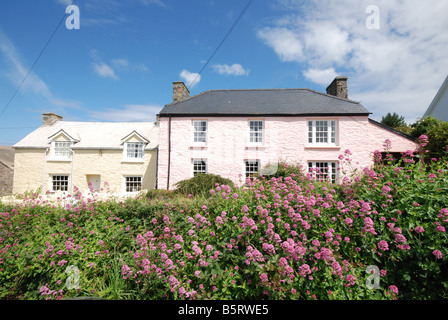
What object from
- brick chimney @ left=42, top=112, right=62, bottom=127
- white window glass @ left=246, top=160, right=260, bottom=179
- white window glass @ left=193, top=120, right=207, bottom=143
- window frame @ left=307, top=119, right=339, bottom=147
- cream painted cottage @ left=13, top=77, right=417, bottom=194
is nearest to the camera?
cream painted cottage @ left=13, top=77, right=417, bottom=194

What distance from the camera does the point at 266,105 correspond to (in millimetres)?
15562

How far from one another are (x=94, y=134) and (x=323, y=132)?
18939 millimetres

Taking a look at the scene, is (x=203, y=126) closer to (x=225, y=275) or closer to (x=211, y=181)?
(x=211, y=181)

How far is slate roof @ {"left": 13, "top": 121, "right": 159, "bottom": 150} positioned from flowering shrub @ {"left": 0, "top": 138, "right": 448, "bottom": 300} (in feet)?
43.5

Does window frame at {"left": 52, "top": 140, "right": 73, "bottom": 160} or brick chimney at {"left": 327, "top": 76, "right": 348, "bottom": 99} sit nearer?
brick chimney at {"left": 327, "top": 76, "right": 348, "bottom": 99}

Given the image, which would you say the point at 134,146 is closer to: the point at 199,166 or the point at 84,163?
the point at 84,163

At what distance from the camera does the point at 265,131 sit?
48.4 feet

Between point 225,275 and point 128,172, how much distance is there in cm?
1536

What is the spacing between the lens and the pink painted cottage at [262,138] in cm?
1423

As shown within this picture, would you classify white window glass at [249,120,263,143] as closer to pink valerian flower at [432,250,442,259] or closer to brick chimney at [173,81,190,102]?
brick chimney at [173,81,190,102]

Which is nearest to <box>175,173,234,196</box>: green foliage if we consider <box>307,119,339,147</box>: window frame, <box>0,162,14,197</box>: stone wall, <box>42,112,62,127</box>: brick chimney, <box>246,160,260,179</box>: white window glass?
<box>246,160,260,179</box>: white window glass

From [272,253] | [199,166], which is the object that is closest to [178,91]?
[199,166]

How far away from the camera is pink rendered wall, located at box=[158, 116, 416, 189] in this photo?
14.2m
